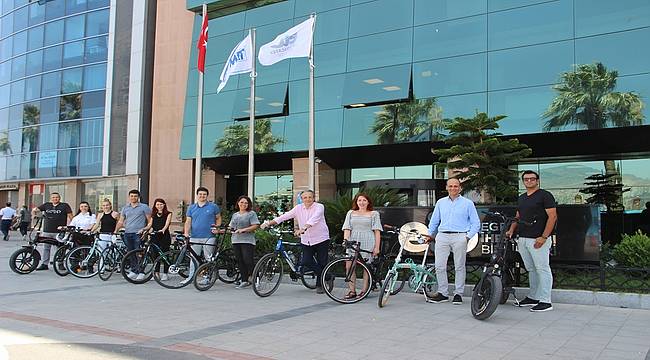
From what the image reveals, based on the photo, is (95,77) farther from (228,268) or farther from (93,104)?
(228,268)

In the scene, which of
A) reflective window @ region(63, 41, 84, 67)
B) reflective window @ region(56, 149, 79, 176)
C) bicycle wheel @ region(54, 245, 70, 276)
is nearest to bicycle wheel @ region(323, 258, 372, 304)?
bicycle wheel @ region(54, 245, 70, 276)

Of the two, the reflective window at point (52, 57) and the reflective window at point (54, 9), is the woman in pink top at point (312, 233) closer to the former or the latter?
the reflective window at point (52, 57)

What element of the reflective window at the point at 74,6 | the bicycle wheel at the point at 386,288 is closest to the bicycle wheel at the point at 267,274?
the bicycle wheel at the point at 386,288

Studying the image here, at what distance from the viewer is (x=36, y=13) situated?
36.9m

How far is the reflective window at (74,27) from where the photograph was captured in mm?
34406

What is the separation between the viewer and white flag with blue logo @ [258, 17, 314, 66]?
15.7 metres

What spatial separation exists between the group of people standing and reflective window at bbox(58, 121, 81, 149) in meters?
24.2

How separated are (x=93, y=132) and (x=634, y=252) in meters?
31.1

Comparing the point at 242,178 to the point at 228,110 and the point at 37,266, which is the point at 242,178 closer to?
the point at 228,110

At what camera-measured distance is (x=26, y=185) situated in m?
38.5

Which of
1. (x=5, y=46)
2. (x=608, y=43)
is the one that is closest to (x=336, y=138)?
(x=608, y=43)

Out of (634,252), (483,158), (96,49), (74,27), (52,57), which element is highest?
(74,27)

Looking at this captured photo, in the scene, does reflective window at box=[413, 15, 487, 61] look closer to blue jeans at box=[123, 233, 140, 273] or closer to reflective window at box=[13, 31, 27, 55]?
blue jeans at box=[123, 233, 140, 273]

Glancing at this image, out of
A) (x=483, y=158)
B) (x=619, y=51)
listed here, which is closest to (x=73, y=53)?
(x=483, y=158)
